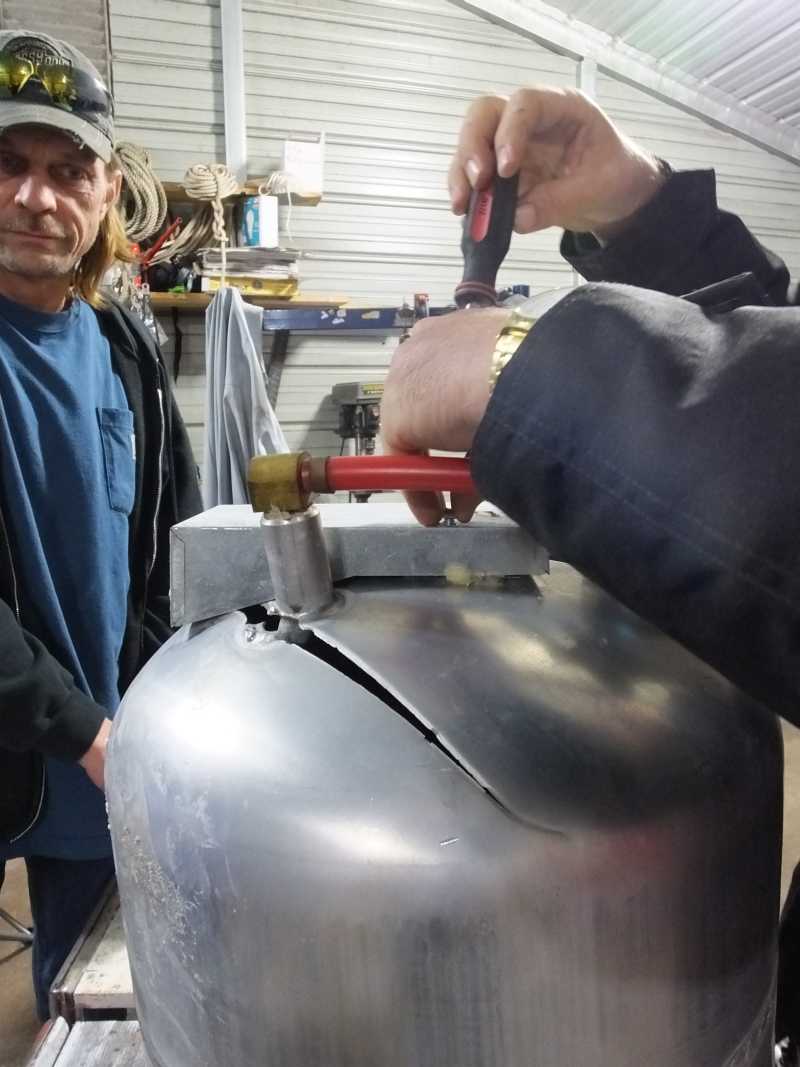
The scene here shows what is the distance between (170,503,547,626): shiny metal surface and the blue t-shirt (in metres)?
0.63

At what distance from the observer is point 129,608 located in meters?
1.14

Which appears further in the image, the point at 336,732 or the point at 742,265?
the point at 742,265

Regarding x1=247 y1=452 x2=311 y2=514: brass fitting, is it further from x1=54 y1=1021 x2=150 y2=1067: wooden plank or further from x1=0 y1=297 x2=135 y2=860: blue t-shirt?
x1=0 y1=297 x2=135 y2=860: blue t-shirt

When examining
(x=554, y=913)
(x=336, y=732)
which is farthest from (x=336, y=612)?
(x=554, y=913)

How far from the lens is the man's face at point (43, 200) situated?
1.04 metres

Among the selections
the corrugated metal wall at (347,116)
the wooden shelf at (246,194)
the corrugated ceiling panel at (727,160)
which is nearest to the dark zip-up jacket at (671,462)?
the wooden shelf at (246,194)

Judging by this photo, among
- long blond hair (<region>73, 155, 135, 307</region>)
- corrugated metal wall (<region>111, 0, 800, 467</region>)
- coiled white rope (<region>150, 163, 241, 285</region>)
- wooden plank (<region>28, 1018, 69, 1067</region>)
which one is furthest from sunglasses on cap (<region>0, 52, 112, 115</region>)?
corrugated metal wall (<region>111, 0, 800, 467</region>)

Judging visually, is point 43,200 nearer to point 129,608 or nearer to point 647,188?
point 129,608

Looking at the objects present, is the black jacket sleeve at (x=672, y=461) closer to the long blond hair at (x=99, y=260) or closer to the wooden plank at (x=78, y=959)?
the wooden plank at (x=78, y=959)

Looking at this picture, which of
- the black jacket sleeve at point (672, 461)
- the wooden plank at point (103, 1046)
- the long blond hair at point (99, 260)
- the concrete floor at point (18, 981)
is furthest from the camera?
the concrete floor at point (18, 981)

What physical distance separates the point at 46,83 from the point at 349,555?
3.19 ft

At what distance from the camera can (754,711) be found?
419 millimetres

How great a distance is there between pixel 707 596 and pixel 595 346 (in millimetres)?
116

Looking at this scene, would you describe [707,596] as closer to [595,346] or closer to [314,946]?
[595,346]
